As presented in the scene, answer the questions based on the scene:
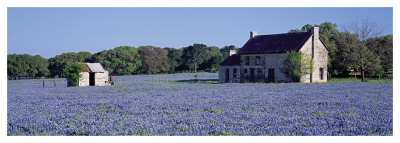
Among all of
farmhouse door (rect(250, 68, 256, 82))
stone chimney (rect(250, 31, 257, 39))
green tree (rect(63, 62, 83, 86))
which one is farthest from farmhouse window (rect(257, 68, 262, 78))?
green tree (rect(63, 62, 83, 86))

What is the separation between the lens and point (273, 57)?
39250mm

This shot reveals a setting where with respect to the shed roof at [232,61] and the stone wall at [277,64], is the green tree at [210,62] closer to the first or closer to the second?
the shed roof at [232,61]

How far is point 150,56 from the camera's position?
9019 cm

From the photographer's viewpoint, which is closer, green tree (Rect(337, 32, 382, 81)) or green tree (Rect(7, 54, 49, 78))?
green tree (Rect(337, 32, 382, 81))

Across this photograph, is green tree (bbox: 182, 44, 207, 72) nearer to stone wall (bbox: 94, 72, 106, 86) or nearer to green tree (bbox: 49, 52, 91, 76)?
green tree (bbox: 49, 52, 91, 76)

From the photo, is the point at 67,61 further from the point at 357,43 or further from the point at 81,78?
the point at 357,43

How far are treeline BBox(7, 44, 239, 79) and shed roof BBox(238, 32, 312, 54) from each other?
152ft

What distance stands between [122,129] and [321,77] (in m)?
36.8

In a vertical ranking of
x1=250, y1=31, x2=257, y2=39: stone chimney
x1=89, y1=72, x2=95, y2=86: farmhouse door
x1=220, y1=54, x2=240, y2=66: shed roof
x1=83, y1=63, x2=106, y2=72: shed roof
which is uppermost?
x1=250, y1=31, x2=257, y2=39: stone chimney

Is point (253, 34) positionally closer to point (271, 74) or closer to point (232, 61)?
point (232, 61)

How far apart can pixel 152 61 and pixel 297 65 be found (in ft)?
192

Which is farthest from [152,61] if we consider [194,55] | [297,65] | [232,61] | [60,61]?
[297,65]

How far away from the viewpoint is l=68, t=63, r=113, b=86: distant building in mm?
34375

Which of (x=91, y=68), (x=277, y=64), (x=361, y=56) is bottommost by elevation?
(x=91, y=68)
